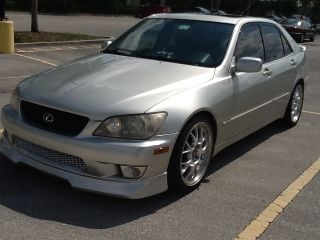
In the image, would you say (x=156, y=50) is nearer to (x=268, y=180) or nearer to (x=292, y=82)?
(x=268, y=180)

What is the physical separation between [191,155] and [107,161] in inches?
36.4

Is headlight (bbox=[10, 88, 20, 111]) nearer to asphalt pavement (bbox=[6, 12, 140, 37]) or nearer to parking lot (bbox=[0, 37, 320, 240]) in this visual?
parking lot (bbox=[0, 37, 320, 240])

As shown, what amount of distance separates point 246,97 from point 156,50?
3.50 feet

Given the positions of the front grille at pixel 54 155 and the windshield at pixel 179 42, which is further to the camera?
the windshield at pixel 179 42

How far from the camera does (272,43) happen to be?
630 centimetres

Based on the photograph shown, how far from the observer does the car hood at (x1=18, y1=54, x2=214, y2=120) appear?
4031 mm

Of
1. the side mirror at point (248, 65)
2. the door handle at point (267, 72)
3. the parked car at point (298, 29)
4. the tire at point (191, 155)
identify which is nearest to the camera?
the tire at point (191, 155)

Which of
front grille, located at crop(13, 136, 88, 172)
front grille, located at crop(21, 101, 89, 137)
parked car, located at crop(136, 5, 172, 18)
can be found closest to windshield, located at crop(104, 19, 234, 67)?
front grille, located at crop(21, 101, 89, 137)

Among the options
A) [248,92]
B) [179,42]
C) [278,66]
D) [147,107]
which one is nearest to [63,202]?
[147,107]

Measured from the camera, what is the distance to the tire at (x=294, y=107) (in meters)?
7.00

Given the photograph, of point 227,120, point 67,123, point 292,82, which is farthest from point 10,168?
point 292,82

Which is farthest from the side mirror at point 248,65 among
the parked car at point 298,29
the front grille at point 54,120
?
the parked car at point 298,29

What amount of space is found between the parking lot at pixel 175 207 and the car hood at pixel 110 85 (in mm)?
754

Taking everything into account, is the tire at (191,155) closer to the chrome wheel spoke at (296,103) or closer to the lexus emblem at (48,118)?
the lexus emblem at (48,118)
